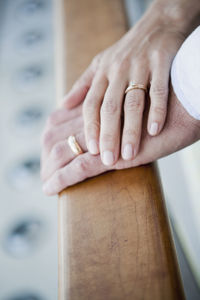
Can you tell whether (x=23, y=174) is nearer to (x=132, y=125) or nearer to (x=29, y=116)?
(x=29, y=116)

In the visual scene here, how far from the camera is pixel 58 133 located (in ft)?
2.11

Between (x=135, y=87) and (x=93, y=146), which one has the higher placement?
(x=135, y=87)

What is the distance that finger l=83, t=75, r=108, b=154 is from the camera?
55 centimetres

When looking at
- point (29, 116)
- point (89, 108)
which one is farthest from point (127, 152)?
point (29, 116)

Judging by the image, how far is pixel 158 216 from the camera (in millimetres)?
461

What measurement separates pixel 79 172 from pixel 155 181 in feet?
0.42

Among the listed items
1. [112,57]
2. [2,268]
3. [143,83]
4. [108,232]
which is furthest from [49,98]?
[108,232]

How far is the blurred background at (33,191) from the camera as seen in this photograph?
3.53ft

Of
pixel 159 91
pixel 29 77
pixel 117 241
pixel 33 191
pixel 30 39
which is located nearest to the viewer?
pixel 117 241

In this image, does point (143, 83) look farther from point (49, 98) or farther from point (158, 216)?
point (49, 98)

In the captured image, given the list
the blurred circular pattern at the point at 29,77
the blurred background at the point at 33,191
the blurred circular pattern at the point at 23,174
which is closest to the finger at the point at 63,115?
the blurred background at the point at 33,191

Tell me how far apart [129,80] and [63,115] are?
0.52 feet

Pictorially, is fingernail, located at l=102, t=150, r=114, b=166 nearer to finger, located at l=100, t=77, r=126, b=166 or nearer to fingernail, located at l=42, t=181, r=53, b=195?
finger, located at l=100, t=77, r=126, b=166

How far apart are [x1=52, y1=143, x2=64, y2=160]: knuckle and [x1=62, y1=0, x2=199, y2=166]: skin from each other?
0.06 metres
